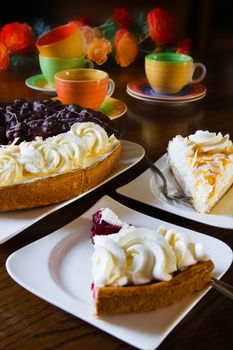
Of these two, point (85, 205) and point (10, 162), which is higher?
point (10, 162)

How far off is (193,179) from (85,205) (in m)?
0.26

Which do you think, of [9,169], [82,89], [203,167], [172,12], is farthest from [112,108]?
[172,12]

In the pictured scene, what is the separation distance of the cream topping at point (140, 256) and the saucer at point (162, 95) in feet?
3.54

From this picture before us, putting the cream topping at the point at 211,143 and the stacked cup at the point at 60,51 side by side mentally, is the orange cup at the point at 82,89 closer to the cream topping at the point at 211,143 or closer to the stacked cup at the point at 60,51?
the stacked cup at the point at 60,51

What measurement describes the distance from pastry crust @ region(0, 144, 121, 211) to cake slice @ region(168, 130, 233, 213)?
208 mm

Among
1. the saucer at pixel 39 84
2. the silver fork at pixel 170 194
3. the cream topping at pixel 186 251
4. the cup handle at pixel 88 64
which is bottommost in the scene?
the saucer at pixel 39 84

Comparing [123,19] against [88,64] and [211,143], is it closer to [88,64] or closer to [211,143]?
[88,64]

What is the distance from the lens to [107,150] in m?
1.10

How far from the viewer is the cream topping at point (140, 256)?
679 mm

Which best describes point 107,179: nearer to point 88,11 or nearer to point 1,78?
point 1,78

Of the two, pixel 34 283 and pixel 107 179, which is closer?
pixel 34 283

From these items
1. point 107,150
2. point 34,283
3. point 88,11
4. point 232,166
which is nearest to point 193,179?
point 232,166

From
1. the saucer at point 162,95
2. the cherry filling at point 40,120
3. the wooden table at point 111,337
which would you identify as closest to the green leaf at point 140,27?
the saucer at point 162,95

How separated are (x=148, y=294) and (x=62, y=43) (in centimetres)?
137
